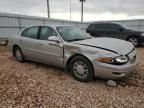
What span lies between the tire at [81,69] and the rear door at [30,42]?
156 centimetres

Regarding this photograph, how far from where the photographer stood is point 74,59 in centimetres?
389

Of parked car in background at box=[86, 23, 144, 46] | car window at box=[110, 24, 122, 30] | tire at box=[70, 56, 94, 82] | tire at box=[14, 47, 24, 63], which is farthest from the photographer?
car window at box=[110, 24, 122, 30]

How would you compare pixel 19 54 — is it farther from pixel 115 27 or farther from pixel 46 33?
pixel 115 27

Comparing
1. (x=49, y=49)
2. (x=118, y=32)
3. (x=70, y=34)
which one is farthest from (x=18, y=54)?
(x=118, y=32)

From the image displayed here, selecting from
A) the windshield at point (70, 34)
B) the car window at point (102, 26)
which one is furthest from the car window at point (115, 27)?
the windshield at point (70, 34)

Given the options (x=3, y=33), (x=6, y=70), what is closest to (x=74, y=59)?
→ (x=6, y=70)

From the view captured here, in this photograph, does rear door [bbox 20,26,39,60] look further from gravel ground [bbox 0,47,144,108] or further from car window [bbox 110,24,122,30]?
car window [bbox 110,24,122,30]

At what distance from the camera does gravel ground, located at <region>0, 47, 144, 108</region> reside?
2.88 m

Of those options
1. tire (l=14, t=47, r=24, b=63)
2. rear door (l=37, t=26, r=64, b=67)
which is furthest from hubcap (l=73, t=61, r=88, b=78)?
tire (l=14, t=47, r=24, b=63)

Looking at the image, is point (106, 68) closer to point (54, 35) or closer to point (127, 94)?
point (127, 94)

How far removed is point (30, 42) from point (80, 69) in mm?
2159

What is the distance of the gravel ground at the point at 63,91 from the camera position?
9.43 ft

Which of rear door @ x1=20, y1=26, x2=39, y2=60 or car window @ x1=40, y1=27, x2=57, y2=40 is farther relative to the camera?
rear door @ x1=20, y1=26, x2=39, y2=60

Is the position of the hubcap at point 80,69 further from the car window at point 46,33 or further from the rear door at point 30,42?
the rear door at point 30,42
